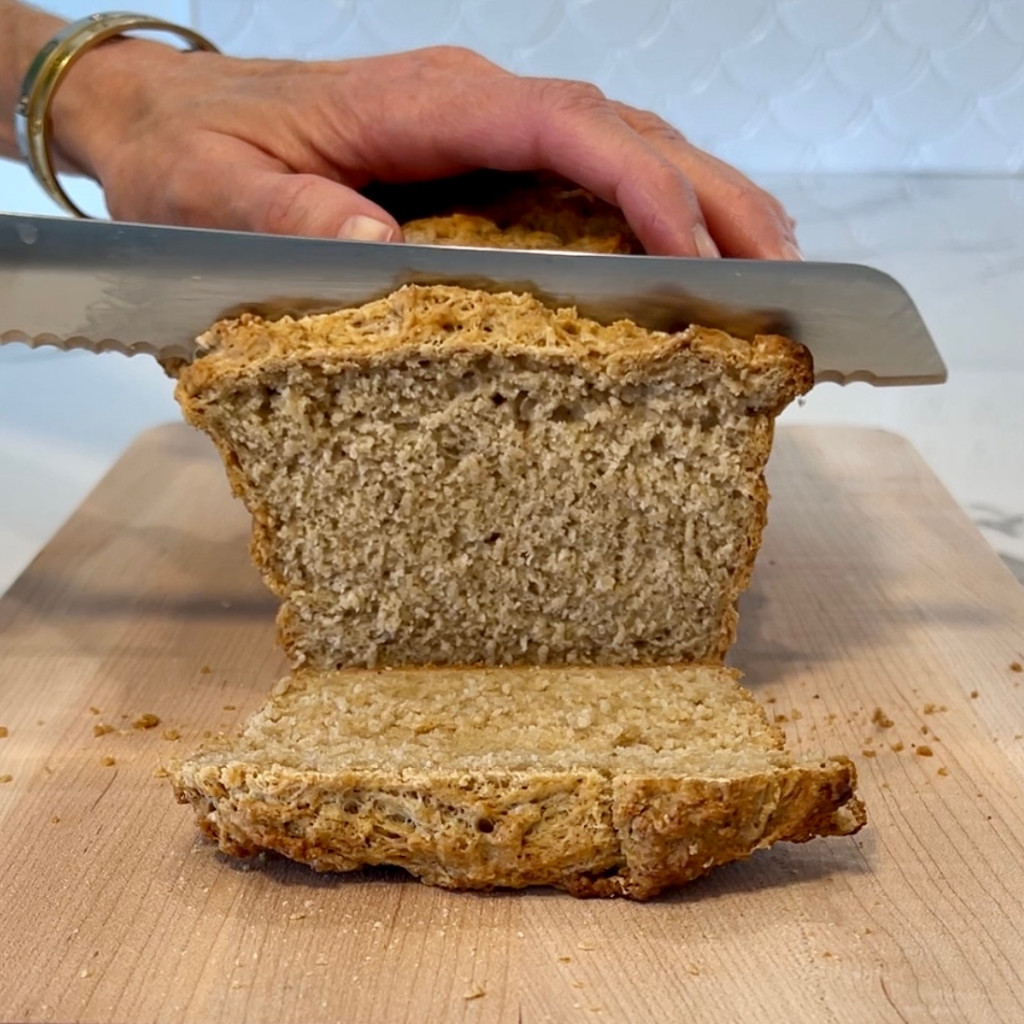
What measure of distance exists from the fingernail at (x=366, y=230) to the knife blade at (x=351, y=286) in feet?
0.34

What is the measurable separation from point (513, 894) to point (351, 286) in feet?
3.45

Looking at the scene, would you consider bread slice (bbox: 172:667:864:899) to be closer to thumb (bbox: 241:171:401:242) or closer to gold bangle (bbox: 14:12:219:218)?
thumb (bbox: 241:171:401:242)

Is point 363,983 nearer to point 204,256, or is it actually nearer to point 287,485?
point 287,485

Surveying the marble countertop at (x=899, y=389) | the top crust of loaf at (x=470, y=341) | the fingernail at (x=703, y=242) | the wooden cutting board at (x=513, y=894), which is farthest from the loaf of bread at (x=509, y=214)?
the marble countertop at (x=899, y=389)

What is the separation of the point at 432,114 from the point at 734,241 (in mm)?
623

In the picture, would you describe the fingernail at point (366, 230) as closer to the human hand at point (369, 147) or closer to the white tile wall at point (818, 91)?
the human hand at point (369, 147)

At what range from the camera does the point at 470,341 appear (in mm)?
2115

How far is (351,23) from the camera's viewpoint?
518 centimetres

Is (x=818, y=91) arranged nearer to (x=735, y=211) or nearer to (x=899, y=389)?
(x=899, y=389)

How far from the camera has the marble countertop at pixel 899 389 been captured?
141 inches

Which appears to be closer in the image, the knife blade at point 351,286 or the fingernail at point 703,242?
the knife blade at point 351,286

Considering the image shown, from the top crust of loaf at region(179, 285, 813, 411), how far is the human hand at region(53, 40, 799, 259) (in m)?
0.18

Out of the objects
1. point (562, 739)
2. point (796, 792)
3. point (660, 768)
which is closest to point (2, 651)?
point (562, 739)

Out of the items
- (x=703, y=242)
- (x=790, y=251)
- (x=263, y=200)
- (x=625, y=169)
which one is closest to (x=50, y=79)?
(x=263, y=200)
